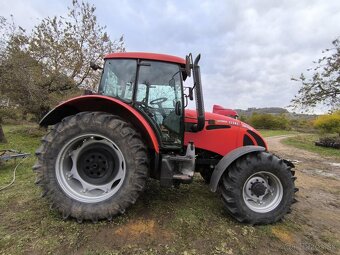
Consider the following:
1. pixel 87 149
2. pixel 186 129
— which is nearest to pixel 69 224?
pixel 87 149

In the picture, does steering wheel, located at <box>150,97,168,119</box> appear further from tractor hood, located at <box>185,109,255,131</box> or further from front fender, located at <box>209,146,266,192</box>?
front fender, located at <box>209,146,266,192</box>

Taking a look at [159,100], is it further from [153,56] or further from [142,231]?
[142,231]

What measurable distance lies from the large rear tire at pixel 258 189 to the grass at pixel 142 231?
0.53ft

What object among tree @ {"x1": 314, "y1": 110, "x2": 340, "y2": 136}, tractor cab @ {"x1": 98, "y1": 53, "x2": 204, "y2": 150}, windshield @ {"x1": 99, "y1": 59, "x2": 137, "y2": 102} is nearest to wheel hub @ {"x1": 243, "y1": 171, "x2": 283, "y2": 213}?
tractor cab @ {"x1": 98, "y1": 53, "x2": 204, "y2": 150}

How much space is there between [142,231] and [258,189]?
5.41 feet

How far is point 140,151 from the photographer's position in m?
3.22

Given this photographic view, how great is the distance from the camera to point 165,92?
12.1 feet

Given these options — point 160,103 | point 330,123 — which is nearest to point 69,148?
point 160,103

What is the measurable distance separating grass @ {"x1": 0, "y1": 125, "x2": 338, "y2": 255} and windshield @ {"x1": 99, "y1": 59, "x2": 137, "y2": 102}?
A: 63.7 inches

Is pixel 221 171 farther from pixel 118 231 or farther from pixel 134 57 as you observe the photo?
pixel 134 57

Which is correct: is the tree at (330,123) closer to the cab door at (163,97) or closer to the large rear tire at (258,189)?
the large rear tire at (258,189)

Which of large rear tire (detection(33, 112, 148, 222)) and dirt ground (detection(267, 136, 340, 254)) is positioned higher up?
large rear tire (detection(33, 112, 148, 222))

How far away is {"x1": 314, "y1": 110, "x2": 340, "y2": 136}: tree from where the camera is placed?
62.9 feet

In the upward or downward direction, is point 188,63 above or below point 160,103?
above
